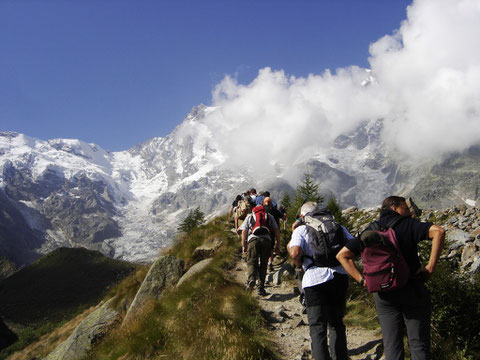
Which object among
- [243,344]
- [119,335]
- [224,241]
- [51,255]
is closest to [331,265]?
[243,344]

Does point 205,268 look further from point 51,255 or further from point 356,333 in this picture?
point 51,255

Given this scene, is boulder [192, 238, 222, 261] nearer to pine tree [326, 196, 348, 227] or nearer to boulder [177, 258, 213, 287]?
boulder [177, 258, 213, 287]

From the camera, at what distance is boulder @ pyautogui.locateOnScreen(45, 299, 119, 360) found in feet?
36.9

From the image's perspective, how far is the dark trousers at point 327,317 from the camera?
4996 millimetres

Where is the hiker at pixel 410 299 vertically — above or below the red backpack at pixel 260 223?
below

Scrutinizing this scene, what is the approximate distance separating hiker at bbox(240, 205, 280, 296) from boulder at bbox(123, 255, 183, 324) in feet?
13.8

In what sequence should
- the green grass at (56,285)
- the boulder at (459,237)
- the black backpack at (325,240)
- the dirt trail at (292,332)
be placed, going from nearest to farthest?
the black backpack at (325,240), the dirt trail at (292,332), the boulder at (459,237), the green grass at (56,285)

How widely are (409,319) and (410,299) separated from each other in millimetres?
297

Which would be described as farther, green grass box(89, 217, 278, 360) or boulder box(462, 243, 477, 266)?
boulder box(462, 243, 477, 266)

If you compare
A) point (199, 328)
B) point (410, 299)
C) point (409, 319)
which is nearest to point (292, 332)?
point (199, 328)

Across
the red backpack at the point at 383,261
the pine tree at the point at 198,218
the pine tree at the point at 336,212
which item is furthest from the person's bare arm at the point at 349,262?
the pine tree at the point at 198,218

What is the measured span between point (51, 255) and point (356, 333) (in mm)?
153100

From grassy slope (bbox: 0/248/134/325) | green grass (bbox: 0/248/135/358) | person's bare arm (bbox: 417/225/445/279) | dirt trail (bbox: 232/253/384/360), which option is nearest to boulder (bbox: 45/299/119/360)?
dirt trail (bbox: 232/253/384/360)

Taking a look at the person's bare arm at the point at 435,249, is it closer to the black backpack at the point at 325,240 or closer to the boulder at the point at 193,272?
the black backpack at the point at 325,240
